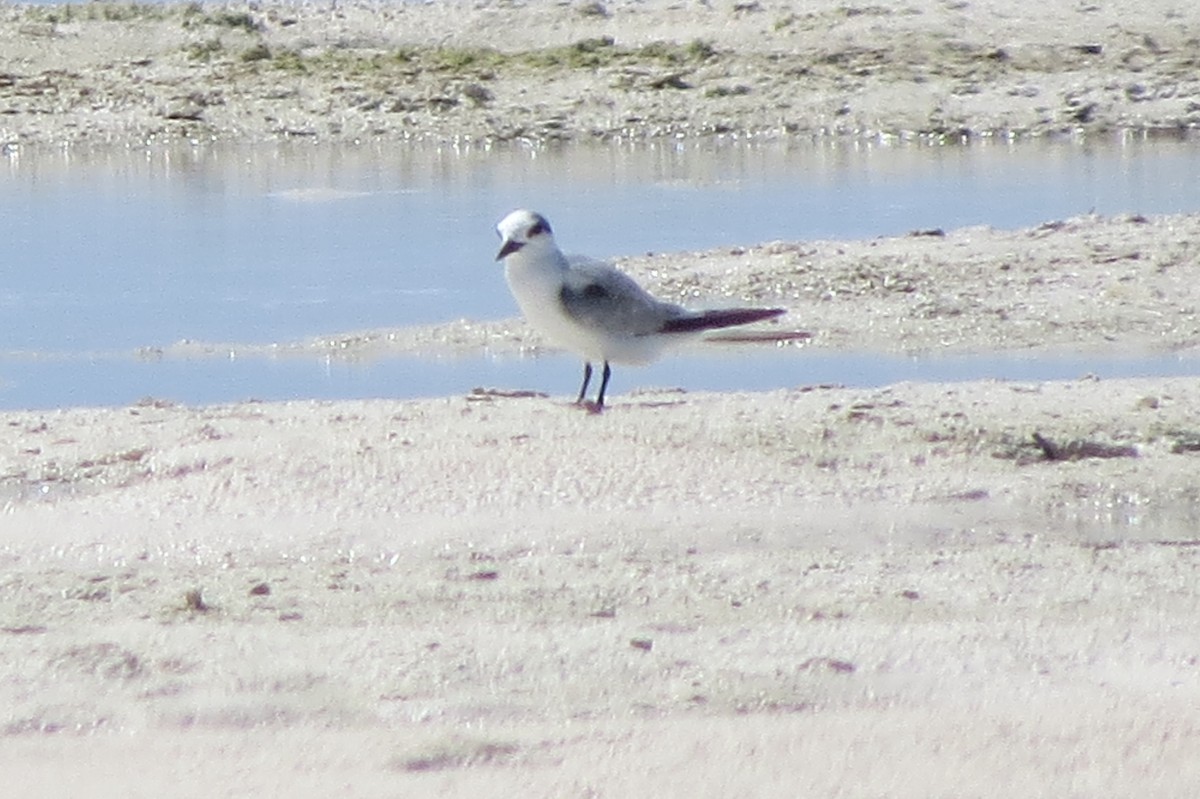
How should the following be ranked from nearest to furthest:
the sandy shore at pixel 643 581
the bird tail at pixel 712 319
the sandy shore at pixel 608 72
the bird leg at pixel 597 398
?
1. the sandy shore at pixel 643 581
2. the bird leg at pixel 597 398
3. the bird tail at pixel 712 319
4. the sandy shore at pixel 608 72

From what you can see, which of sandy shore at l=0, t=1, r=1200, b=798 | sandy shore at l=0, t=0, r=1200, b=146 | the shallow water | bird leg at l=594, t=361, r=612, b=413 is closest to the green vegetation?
sandy shore at l=0, t=0, r=1200, b=146

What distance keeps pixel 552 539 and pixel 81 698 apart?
1.46 meters

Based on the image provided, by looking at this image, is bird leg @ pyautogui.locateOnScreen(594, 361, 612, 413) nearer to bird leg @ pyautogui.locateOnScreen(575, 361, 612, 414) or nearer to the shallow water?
bird leg @ pyautogui.locateOnScreen(575, 361, 612, 414)

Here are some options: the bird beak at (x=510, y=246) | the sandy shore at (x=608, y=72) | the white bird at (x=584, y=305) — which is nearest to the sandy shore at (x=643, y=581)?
the white bird at (x=584, y=305)

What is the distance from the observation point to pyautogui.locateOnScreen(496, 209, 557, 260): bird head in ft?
23.5

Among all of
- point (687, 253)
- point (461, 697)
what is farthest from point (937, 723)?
point (687, 253)

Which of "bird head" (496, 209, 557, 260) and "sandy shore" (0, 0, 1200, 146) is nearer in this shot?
"bird head" (496, 209, 557, 260)

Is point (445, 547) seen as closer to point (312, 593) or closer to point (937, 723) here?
point (312, 593)

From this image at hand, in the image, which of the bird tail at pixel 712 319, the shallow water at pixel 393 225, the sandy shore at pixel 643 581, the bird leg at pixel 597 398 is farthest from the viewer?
the shallow water at pixel 393 225

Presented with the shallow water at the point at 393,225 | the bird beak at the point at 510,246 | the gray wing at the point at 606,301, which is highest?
the bird beak at the point at 510,246

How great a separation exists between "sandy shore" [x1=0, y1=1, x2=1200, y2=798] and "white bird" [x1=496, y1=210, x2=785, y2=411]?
21 cm

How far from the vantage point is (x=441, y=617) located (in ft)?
17.4

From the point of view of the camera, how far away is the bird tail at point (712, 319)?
7375mm

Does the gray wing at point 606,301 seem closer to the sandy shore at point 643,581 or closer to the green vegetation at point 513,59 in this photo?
the sandy shore at point 643,581
